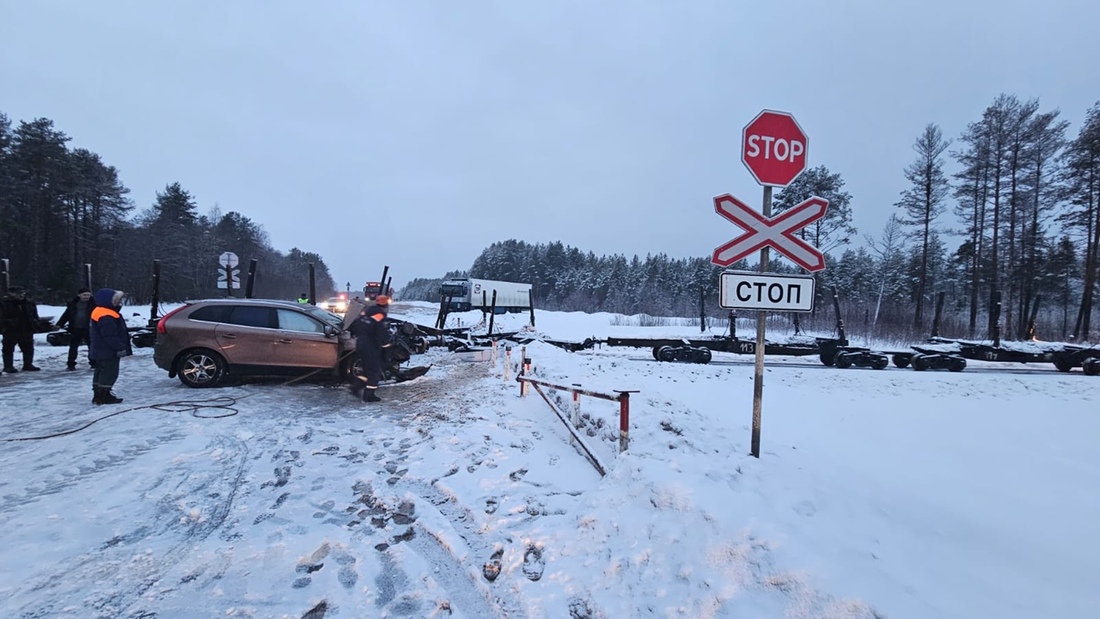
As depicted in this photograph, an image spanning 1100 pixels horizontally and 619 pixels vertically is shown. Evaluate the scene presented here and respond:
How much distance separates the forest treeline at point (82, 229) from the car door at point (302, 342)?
72.0 feet

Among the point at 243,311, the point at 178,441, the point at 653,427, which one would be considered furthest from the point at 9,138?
the point at 653,427

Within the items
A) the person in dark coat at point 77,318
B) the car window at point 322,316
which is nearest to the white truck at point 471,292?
the person in dark coat at point 77,318

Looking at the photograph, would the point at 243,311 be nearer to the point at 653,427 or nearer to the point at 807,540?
the point at 653,427

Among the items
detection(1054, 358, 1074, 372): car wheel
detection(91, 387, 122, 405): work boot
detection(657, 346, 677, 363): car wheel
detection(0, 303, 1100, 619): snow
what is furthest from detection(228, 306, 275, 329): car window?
detection(1054, 358, 1074, 372): car wheel

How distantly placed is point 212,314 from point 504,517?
7992 mm

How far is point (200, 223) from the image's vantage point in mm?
61531

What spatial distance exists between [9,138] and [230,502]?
5512cm

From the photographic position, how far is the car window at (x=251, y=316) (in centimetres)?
901

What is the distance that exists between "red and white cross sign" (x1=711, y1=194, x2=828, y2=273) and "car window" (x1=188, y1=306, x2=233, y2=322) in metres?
9.18

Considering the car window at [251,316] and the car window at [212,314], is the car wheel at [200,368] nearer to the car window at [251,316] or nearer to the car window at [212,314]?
the car window at [212,314]

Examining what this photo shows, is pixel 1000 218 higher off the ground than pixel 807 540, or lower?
higher

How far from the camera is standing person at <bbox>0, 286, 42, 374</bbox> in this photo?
9.68 meters

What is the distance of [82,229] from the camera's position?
45.7 m

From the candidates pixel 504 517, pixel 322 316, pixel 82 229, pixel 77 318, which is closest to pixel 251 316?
pixel 322 316
